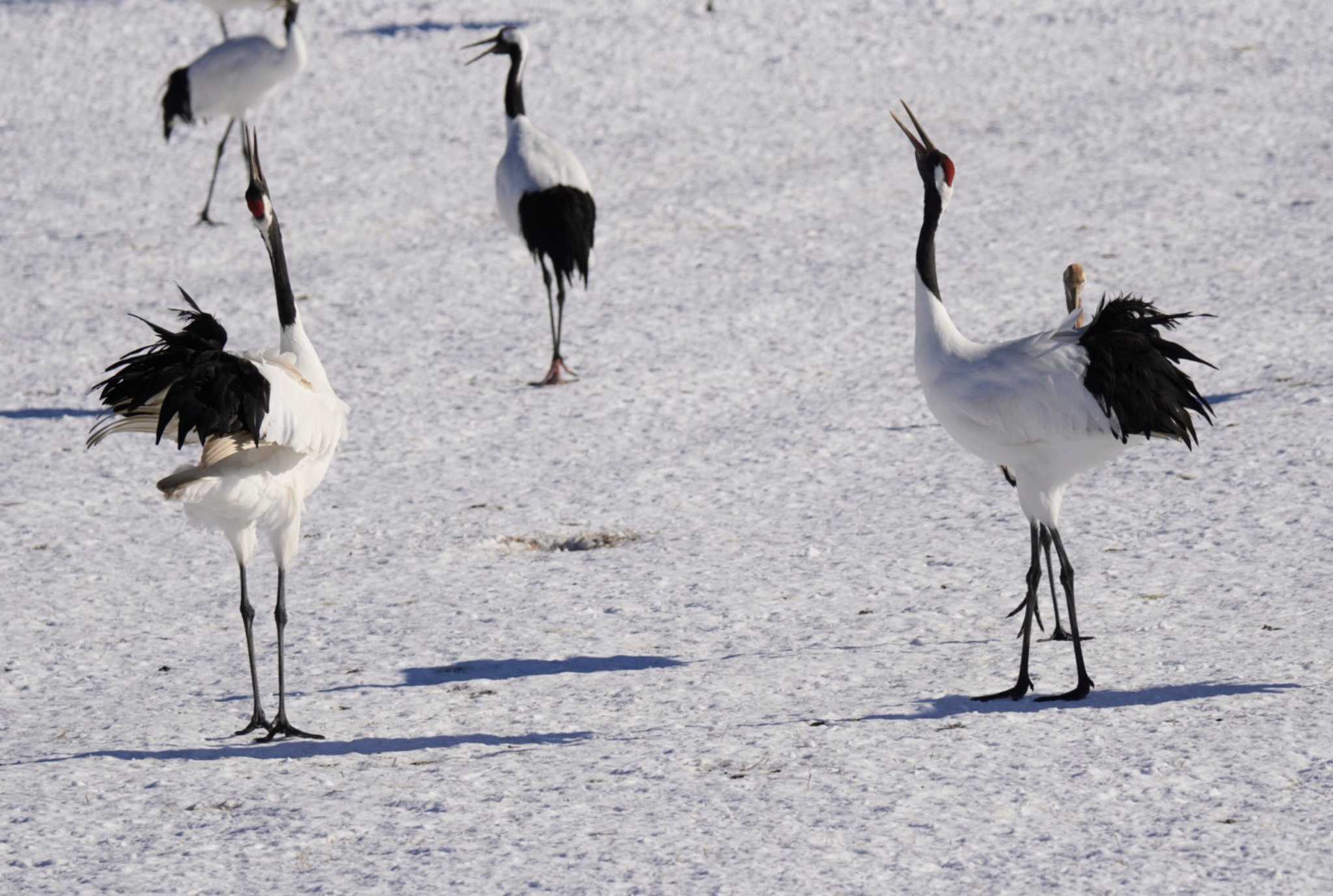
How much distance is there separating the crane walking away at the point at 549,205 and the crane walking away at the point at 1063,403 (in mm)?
5398

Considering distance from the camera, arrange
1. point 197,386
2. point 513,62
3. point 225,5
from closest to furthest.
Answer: point 197,386 → point 513,62 → point 225,5

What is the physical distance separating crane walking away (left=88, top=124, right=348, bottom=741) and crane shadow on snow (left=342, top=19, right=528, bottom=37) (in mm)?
13686

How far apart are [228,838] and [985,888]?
7.58 ft

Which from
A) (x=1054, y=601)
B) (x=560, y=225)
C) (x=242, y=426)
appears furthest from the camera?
(x=560, y=225)

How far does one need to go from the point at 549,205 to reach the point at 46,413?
11.8 ft

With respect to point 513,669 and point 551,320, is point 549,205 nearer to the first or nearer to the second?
point 551,320

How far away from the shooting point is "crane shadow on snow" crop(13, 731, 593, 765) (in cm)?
616

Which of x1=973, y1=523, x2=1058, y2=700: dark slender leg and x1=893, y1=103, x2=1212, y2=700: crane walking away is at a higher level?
x1=893, y1=103, x2=1212, y2=700: crane walking away

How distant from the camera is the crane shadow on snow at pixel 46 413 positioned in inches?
432

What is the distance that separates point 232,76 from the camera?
15742 mm

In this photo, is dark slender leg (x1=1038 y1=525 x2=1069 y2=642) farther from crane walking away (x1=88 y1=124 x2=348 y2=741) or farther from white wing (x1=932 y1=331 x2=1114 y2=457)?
crane walking away (x1=88 y1=124 x2=348 y2=741)

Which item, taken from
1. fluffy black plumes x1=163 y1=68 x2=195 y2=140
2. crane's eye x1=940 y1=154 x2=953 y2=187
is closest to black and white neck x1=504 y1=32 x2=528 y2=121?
fluffy black plumes x1=163 y1=68 x2=195 y2=140

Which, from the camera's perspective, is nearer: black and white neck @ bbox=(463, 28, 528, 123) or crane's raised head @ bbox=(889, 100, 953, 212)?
crane's raised head @ bbox=(889, 100, 953, 212)

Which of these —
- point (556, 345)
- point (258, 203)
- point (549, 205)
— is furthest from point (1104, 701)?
point (549, 205)
